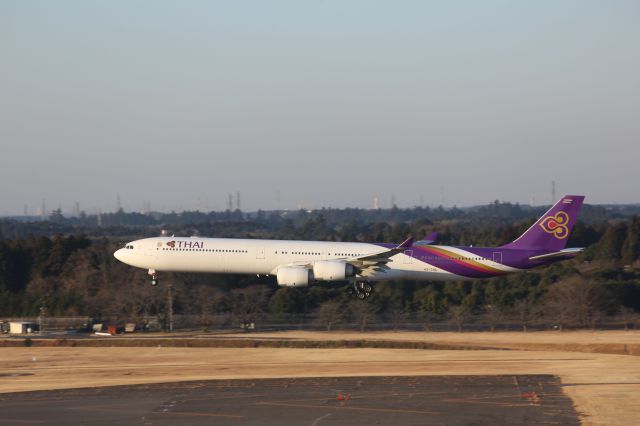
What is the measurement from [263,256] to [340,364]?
372 inches

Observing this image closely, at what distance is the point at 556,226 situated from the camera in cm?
6838

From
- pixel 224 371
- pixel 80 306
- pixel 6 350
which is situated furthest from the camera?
pixel 80 306

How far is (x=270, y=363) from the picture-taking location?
61.5 meters

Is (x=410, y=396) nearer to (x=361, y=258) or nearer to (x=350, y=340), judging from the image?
(x=361, y=258)

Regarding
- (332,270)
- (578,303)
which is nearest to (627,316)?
(578,303)

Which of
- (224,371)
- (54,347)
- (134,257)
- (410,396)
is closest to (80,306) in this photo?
(54,347)

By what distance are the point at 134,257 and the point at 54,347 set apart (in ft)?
34.3

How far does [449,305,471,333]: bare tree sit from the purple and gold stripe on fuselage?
491 inches

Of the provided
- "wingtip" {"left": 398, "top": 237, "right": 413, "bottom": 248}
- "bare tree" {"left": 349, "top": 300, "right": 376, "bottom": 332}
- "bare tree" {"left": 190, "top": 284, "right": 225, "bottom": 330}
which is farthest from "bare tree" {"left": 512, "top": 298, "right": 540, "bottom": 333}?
"bare tree" {"left": 190, "top": 284, "right": 225, "bottom": 330}

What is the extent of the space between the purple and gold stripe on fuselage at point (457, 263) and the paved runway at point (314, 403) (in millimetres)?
12797

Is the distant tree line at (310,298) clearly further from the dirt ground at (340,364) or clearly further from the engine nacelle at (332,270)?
the engine nacelle at (332,270)

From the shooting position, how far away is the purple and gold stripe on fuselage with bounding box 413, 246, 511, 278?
216 feet

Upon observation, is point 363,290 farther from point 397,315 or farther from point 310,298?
point 310,298

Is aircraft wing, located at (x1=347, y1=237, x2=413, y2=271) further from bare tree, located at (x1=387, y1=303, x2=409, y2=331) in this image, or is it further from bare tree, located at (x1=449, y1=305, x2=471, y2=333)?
bare tree, located at (x1=449, y1=305, x2=471, y2=333)
